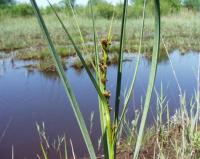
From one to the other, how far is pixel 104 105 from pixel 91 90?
424 centimetres

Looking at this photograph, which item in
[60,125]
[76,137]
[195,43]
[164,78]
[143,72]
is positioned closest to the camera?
[76,137]

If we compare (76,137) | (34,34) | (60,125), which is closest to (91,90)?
(60,125)

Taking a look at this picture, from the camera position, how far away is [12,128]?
363 cm

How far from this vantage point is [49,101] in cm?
447

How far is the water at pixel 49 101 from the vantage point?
10.7ft

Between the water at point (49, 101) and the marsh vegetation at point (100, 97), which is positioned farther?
the water at point (49, 101)

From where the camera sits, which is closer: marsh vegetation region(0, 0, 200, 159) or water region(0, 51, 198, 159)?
marsh vegetation region(0, 0, 200, 159)

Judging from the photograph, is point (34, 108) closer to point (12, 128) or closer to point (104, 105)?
point (12, 128)

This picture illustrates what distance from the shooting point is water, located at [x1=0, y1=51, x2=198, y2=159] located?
3264mm

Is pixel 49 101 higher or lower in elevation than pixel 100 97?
lower

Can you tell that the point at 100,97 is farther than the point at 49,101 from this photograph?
No

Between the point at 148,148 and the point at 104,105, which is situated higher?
the point at 104,105

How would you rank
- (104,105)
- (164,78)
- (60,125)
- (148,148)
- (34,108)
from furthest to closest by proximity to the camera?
1. (164,78)
2. (34,108)
3. (60,125)
4. (148,148)
5. (104,105)

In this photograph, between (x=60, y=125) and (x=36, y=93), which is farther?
(x=36, y=93)
